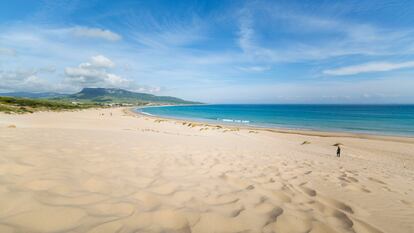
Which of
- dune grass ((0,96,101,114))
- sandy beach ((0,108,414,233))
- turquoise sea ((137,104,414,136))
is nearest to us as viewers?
sandy beach ((0,108,414,233))

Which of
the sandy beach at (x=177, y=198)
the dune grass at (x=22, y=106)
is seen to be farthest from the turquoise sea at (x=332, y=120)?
the dune grass at (x=22, y=106)

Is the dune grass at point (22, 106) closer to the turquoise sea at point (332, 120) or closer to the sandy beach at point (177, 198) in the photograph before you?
the turquoise sea at point (332, 120)

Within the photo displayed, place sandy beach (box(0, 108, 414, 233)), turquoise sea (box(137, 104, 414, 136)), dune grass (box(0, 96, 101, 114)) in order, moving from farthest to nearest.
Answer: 1. dune grass (box(0, 96, 101, 114))
2. turquoise sea (box(137, 104, 414, 136))
3. sandy beach (box(0, 108, 414, 233))

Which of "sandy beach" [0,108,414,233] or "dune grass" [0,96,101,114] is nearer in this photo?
"sandy beach" [0,108,414,233]

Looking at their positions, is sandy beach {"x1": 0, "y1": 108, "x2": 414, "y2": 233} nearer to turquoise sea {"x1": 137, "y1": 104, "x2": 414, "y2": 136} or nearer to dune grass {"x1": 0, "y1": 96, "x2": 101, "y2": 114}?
turquoise sea {"x1": 137, "y1": 104, "x2": 414, "y2": 136}

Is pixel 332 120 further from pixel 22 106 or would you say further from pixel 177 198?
pixel 22 106

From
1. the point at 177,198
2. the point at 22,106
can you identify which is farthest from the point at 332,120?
the point at 22,106

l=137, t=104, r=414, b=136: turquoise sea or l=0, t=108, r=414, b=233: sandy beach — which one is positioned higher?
l=0, t=108, r=414, b=233: sandy beach

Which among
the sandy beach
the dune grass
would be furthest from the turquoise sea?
the dune grass

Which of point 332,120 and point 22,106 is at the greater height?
point 22,106

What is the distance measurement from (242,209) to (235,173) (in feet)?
6.39

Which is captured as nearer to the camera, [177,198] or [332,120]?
[177,198]

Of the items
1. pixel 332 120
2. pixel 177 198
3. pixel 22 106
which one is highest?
pixel 177 198

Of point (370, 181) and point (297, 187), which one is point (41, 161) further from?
point (370, 181)
